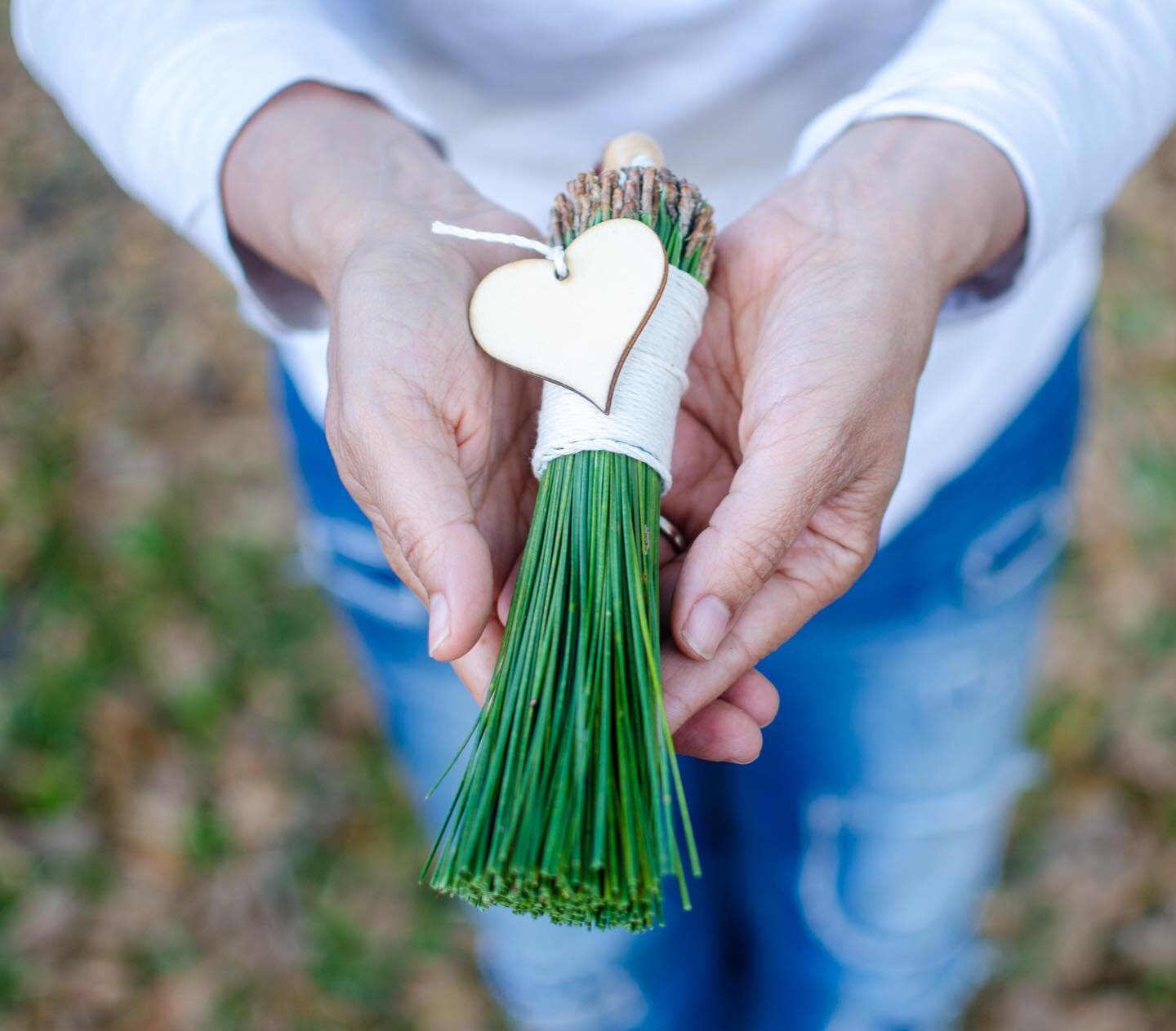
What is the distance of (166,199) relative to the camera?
131 cm

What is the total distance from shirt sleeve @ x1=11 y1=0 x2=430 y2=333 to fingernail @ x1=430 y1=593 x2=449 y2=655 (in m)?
0.56

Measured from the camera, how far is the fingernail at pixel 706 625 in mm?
982

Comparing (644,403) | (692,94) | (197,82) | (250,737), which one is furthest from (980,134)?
(250,737)

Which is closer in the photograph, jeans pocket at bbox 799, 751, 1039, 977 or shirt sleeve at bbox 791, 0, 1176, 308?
shirt sleeve at bbox 791, 0, 1176, 308

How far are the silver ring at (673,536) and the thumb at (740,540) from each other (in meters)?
0.18

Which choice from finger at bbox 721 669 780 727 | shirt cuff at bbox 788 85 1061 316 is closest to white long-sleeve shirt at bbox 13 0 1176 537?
shirt cuff at bbox 788 85 1061 316

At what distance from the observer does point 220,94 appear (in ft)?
4.04

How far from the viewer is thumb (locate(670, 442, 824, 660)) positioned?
0.98 m

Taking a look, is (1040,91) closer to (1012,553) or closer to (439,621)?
(1012,553)

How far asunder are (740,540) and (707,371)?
357 millimetres

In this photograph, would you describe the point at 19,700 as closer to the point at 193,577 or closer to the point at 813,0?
the point at 193,577

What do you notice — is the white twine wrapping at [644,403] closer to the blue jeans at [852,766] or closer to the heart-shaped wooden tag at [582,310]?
the heart-shaped wooden tag at [582,310]

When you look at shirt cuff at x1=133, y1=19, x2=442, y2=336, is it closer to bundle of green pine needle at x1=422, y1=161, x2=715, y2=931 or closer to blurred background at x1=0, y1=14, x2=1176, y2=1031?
bundle of green pine needle at x1=422, y1=161, x2=715, y2=931

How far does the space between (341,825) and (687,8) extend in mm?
1919
